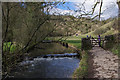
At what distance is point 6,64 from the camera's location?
1983 mm

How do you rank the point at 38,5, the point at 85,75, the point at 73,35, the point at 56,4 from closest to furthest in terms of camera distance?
the point at 56,4, the point at 38,5, the point at 73,35, the point at 85,75

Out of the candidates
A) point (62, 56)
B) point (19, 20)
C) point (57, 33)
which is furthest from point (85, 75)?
point (62, 56)

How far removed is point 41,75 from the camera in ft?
20.5

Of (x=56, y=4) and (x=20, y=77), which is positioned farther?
(x=20, y=77)

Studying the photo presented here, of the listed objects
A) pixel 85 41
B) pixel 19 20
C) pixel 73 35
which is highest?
pixel 19 20

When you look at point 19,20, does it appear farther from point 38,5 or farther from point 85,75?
point 85,75

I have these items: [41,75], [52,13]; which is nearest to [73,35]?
[52,13]

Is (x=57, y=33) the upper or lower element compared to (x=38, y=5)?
lower

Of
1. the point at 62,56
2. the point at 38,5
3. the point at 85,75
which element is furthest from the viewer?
the point at 62,56

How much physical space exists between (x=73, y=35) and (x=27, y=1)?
3.06 feet

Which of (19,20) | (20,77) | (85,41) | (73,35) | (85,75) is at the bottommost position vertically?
(20,77)

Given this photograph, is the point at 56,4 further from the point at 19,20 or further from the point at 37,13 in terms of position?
the point at 19,20

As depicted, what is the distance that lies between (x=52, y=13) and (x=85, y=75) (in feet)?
10.3

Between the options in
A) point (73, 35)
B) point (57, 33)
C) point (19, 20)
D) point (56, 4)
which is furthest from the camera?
point (19, 20)
